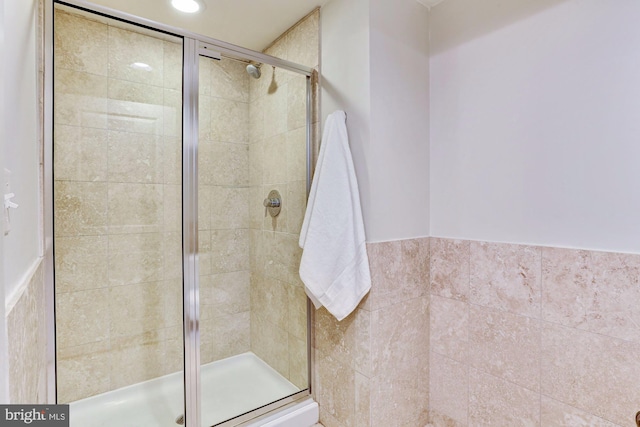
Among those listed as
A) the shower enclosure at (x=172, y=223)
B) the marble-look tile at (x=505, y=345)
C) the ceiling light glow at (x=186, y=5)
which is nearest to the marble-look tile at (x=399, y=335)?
the marble-look tile at (x=505, y=345)

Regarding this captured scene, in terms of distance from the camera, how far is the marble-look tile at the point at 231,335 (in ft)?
5.53

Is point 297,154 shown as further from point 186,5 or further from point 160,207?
point 186,5

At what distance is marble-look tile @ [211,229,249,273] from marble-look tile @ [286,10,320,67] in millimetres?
966

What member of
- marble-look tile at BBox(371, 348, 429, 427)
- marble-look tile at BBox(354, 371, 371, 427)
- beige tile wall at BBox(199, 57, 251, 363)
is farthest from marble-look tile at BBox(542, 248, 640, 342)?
beige tile wall at BBox(199, 57, 251, 363)

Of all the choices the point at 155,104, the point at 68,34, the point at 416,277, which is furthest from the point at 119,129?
the point at 416,277

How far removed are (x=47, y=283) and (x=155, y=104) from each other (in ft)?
2.79

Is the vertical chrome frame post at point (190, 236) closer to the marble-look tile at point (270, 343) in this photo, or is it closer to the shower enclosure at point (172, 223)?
the shower enclosure at point (172, 223)

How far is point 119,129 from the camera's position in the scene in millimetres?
1489

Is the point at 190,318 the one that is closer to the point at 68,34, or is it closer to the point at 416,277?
the point at 416,277

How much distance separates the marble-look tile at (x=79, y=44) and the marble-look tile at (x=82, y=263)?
28.4 inches

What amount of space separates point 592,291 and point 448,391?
77 cm

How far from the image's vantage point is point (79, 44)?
133 cm

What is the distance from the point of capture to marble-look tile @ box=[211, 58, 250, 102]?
1515mm

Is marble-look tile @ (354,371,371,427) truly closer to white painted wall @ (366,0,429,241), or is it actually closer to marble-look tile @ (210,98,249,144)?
white painted wall @ (366,0,429,241)
